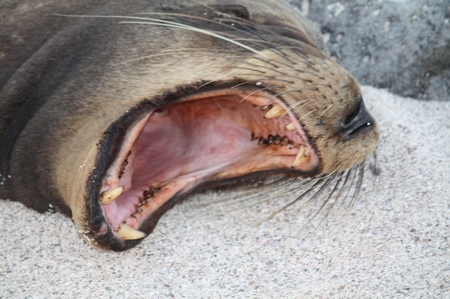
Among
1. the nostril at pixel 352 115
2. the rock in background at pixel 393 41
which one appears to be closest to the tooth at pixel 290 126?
the nostril at pixel 352 115

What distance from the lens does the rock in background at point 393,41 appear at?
13.8 ft

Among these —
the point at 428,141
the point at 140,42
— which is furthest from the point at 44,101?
the point at 428,141

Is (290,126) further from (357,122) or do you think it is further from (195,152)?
(195,152)

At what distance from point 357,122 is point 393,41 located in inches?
66.9

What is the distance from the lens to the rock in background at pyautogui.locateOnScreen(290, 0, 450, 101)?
4.20 meters

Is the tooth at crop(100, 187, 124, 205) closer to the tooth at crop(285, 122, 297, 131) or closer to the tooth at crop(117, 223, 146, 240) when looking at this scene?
the tooth at crop(117, 223, 146, 240)

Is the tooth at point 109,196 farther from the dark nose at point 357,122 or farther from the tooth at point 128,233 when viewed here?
the dark nose at point 357,122

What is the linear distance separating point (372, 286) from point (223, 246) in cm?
67

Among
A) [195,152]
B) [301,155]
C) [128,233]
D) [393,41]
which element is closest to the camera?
[128,233]

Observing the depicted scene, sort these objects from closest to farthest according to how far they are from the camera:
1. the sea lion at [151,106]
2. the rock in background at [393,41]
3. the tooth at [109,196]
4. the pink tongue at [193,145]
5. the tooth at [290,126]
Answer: the tooth at [109,196] < the sea lion at [151,106] < the tooth at [290,126] < the pink tongue at [193,145] < the rock in background at [393,41]

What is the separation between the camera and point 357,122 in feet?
9.00

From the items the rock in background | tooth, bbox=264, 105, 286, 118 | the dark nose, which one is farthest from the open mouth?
the rock in background

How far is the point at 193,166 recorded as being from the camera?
116 inches

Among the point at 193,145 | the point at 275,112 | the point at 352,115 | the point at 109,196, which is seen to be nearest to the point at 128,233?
the point at 109,196
